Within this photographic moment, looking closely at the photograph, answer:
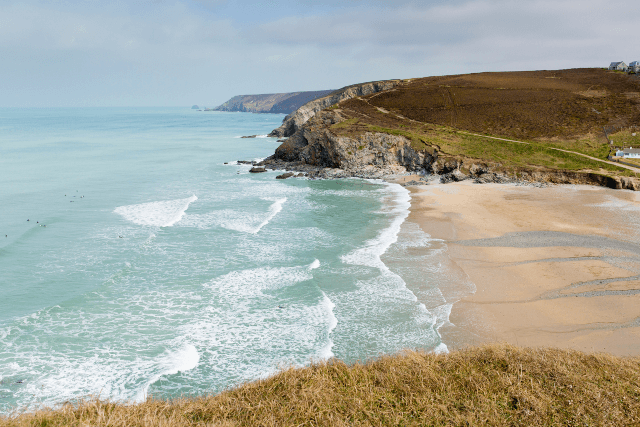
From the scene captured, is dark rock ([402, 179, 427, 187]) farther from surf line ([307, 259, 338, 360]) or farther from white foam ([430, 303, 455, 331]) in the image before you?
white foam ([430, 303, 455, 331])

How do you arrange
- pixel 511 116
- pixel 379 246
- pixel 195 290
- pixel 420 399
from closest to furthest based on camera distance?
pixel 420 399, pixel 195 290, pixel 379 246, pixel 511 116

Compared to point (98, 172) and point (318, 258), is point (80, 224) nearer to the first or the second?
point (318, 258)

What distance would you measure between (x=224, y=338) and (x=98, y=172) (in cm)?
4820

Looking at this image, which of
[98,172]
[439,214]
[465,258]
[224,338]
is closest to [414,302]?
[465,258]

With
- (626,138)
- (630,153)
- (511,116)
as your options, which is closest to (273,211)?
→ (630,153)

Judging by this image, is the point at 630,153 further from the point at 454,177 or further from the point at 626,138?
the point at 454,177

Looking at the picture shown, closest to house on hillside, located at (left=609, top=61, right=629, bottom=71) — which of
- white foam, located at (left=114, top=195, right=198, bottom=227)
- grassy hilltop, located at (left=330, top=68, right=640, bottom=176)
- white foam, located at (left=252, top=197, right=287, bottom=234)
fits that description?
grassy hilltop, located at (left=330, top=68, right=640, bottom=176)

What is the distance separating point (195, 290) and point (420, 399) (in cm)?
1463

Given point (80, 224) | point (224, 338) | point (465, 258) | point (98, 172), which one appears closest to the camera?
point (224, 338)

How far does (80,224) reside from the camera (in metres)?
32.0

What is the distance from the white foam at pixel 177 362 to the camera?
1430cm

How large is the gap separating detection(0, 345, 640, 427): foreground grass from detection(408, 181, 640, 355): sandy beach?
199 inches

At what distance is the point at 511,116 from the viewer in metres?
68.6

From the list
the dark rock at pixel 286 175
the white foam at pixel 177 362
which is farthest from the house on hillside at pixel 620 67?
the white foam at pixel 177 362
